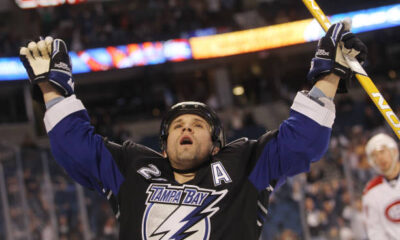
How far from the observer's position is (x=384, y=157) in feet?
15.2

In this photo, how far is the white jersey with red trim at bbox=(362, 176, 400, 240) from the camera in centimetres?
462

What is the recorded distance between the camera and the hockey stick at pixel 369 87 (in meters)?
2.60

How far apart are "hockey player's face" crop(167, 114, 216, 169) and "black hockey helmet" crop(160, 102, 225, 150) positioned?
0.02 m

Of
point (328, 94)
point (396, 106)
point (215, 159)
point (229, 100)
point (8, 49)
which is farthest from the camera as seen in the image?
point (229, 100)

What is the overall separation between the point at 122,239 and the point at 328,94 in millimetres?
1150

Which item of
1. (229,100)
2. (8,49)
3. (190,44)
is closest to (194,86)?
(229,100)

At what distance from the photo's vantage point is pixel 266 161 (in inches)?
103

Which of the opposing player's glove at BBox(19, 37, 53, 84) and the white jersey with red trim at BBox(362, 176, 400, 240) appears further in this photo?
the white jersey with red trim at BBox(362, 176, 400, 240)

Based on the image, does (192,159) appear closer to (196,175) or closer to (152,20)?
(196,175)

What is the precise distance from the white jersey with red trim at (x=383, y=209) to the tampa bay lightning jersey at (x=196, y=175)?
2.35 m

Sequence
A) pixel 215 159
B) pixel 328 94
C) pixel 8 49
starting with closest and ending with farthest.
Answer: pixel 328 94
pixel 215 159
pixel 8 49

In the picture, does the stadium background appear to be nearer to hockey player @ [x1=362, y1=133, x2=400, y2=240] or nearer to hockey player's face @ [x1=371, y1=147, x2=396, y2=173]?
hockey player @ [x1=362, y1=133, x2=400, y2=240]

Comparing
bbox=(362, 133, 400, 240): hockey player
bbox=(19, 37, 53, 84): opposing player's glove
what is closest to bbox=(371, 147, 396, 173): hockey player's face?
bbox=(362, 133, 400, 240): hockey player

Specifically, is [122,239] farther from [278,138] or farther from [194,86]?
[194,86]
